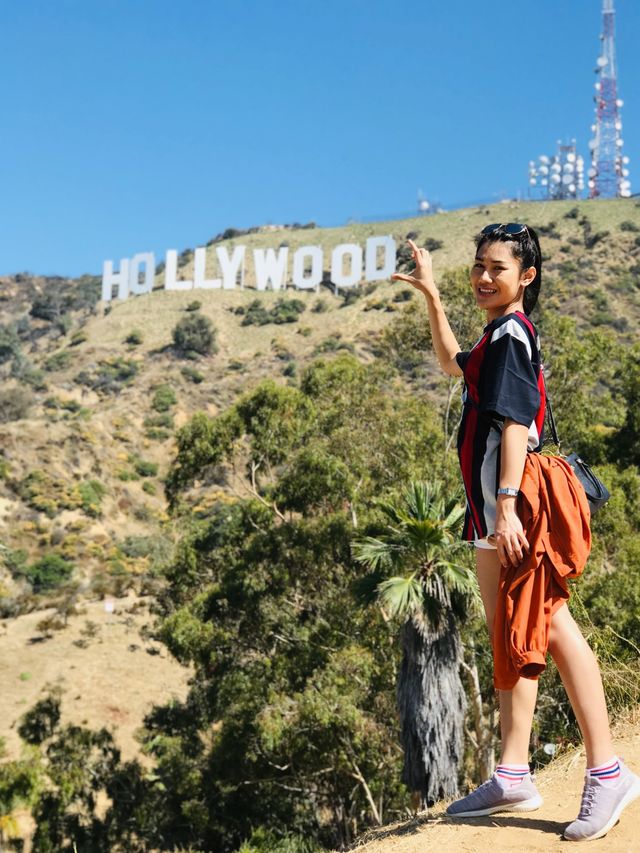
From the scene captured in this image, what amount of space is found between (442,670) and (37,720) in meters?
13.0

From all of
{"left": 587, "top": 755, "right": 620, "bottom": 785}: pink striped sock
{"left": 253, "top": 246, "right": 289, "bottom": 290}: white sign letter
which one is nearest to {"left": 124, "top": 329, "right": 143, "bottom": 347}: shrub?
{"left": 253, "top": 246, "right": 289, "bottom": 290}: white sign letter

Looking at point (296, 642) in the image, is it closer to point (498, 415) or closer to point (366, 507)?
point (366, 507)

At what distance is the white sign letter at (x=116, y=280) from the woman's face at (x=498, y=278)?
75.1 m

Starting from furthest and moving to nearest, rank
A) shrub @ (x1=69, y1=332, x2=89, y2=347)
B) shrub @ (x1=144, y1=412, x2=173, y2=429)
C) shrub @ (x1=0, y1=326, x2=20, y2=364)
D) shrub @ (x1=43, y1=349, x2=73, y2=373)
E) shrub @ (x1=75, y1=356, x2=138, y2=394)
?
shrub @ (x1=69, y1=332, x2=89, y2=347) < shrub @ (x1=0, y1=326, x2=20, y2=364) < shrub @ (x1=43, y1=349, x2=73, y2=373) < shrub @ (x1=75, y1=356, x2=138, y2=394) < shrub @ (x1=144, y1=412, x2=173, y2=429)

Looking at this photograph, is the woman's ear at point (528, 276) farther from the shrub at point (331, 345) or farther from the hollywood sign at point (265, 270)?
the hollywood sign at point (265, 270)

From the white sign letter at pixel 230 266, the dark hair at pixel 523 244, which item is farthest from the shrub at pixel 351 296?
the dark hair at pixel 523 244

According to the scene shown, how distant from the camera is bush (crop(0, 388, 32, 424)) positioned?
178 ft

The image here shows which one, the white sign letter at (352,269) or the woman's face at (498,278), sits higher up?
the white sign letter at (352,269)

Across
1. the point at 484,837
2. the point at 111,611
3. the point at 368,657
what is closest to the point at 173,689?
the point at 111,611

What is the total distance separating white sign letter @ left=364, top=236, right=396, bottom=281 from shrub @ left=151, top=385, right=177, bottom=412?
15797 mm

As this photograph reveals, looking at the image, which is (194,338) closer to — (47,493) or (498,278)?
(47,493)

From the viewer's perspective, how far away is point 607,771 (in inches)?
127

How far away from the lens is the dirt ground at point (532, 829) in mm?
3179

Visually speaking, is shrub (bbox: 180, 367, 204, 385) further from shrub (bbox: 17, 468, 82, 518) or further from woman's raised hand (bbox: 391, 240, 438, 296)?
woman's raised hand (bbox: 391, 240, 438, 296)
